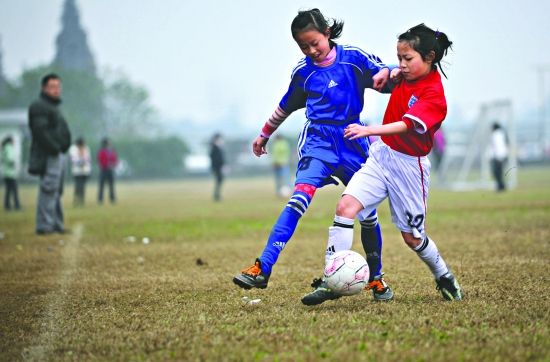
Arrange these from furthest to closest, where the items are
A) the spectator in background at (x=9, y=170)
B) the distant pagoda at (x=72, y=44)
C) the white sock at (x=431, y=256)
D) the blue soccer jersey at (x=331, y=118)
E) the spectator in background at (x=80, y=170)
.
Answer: the distant pagoda at (x=72, y=44) → the spectator in background at (x=80, y=170) → the spectator in background at (x=9, y=170) → the blue soccer jersey at (x=331, y=118) → the white sock at (x=431, y=256)

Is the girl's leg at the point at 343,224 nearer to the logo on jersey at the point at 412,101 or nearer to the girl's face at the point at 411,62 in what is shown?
the logo on jersey at the point at 412,101

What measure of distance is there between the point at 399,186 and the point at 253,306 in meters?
1.42

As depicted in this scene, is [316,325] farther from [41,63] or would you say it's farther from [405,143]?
[41,63]

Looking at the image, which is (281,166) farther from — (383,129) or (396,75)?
(383,129)

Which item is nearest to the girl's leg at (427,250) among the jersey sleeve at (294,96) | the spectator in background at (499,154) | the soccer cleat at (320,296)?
the soccer cleat at (320,296)

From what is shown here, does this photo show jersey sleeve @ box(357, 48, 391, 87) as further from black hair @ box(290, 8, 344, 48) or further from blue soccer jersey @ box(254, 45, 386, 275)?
black hair @ box(290, 8, 344, 48)

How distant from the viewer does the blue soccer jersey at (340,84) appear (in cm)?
638

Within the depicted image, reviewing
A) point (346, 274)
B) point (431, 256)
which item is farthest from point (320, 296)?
point (431, 256)

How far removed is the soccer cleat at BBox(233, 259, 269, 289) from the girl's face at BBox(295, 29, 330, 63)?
Result: 169 cm

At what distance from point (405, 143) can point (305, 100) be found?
3.72 feet

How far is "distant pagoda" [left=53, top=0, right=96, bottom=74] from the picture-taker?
307ft

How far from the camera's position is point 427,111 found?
5.74 meters

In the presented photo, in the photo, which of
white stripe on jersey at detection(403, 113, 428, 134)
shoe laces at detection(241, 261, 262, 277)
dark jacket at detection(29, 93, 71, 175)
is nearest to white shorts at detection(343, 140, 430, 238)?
white stripe on jersey at detection(403, 113, 428, 134)

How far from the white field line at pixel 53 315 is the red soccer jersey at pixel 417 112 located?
109 inches
